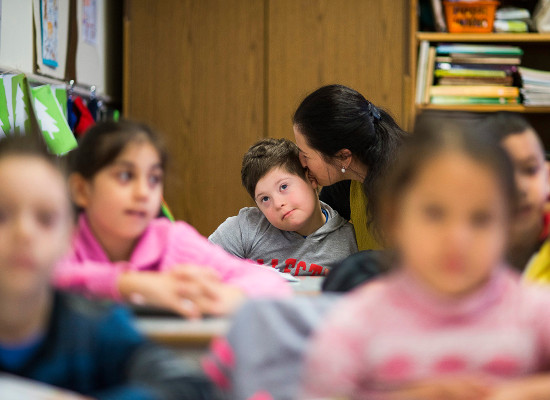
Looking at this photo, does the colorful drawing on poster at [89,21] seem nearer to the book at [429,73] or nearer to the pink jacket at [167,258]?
the book at [429,73]

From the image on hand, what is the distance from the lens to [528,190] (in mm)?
895

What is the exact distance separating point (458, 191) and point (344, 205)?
5.09 ft

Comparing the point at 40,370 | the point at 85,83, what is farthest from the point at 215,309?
the point at 85,83

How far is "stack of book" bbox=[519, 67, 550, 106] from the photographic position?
9.71 feet

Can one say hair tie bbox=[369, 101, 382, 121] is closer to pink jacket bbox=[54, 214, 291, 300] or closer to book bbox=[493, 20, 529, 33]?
pink jacket bbox=[54, 214, 291, 300]

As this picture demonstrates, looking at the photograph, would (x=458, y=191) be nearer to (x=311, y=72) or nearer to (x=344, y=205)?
(x=344, y=205)

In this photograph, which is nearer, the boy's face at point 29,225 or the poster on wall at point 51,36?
the boy's face at point 29,225

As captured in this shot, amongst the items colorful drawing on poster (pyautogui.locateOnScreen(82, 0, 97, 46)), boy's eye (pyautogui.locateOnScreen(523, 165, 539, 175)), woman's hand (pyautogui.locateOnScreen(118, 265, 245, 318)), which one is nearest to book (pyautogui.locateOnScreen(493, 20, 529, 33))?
colorful drawing on poster (pyautogui.locateOnScreen(82, 0, 97, 46))

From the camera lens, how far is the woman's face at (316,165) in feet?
6.59

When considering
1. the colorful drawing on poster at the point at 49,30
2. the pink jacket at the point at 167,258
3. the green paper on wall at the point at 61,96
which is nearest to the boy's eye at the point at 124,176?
the pink jacket at the point at 167,258

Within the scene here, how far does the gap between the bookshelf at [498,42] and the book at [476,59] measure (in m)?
0.07

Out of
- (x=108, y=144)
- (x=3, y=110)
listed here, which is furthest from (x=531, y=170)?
(x=3, y=110)

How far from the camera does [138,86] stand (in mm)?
3264

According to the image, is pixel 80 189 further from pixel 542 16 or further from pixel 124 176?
pixel 542 16
